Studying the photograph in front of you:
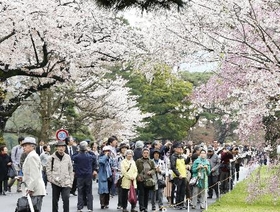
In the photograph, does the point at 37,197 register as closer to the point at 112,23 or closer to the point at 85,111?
the point at 112,23

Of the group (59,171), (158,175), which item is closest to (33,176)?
(59,171)

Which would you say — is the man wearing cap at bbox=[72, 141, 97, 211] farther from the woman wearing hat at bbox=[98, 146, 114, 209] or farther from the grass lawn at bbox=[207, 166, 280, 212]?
the grass lawn at bbox=[207, 166, 280, 212]

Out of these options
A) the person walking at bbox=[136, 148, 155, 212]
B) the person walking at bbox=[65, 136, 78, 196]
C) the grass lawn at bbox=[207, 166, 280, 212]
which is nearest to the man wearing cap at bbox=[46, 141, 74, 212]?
the person walking at bbox=[136, 148, 155, 212]

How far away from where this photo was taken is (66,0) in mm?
25219

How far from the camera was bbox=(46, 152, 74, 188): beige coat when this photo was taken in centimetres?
1395

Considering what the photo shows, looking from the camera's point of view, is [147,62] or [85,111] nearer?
[147,62]

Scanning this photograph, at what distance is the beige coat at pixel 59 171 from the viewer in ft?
45.8

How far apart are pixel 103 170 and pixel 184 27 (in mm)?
4432

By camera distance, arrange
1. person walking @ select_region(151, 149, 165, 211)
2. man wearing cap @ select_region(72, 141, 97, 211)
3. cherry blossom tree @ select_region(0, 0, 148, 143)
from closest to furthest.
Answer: man wearing cap @ select_region(72, 141, 97, 211)
person walking @ select_region(151, 149, 165, 211)
cherry blossom tree @ select_region(0, 0, 148, 143)

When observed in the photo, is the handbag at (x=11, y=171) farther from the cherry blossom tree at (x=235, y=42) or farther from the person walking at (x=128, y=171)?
the person walking at (x=128, y=171)

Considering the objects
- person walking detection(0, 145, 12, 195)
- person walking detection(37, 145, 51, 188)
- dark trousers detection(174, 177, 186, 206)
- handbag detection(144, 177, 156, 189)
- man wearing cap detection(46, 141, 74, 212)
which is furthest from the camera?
person walking detection(0, 145, 12, 195)

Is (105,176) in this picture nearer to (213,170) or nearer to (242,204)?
(242,204)

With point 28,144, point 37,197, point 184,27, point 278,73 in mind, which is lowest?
point 37,197

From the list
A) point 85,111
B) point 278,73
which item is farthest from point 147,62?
point 85,111
